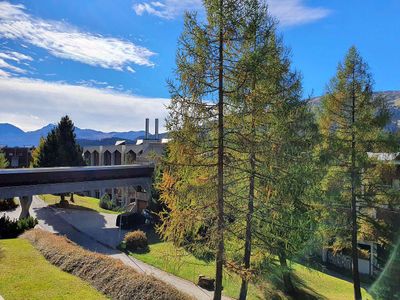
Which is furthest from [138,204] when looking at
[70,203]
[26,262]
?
[26,262]

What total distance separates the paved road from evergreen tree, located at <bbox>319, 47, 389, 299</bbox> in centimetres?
806

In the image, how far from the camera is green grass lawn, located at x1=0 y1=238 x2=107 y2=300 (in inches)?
459

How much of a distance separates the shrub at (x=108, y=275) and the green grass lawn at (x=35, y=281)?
0.32 meters

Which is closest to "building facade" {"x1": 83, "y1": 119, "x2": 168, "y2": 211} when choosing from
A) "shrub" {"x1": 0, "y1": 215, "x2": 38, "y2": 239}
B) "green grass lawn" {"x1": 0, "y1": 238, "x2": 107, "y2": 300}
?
"shrub" {"x1": 0, "y1": 215, "x2": 38, "y2": 239}

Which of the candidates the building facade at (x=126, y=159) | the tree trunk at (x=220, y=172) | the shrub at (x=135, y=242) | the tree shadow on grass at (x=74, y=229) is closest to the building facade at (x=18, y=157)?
the building facade at (x=126, y=159)

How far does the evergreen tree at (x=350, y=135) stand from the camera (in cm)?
1659

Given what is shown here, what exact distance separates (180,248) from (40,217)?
29.8 meters

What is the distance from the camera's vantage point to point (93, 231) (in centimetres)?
3161

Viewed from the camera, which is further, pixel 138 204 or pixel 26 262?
pixel 138 204

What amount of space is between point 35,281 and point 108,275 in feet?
8.94

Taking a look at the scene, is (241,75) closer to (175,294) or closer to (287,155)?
(287,155)

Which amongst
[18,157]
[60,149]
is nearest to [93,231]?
[60,149]

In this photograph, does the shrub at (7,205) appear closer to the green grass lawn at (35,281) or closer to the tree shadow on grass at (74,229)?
the tree shadow on grass at (74,229)

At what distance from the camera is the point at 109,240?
1121 inches
